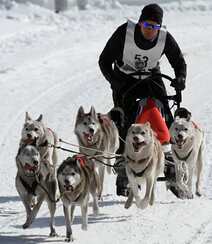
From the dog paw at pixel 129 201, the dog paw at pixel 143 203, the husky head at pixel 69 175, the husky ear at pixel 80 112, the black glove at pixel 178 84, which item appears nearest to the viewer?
the husky head at pixel 69 175

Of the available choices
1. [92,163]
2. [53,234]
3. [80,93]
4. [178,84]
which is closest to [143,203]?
[92,163]

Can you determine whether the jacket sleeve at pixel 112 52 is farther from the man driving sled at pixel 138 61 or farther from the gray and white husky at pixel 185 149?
the gray and white husky at pixel 185 149

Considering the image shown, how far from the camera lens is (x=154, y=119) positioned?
7148 mm

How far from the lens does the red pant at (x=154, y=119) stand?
23.4ft

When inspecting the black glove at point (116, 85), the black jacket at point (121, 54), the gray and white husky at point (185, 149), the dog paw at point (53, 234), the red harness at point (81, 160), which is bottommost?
the dog paw at point (53, 234)

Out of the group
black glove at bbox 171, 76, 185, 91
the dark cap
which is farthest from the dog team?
the dark cap

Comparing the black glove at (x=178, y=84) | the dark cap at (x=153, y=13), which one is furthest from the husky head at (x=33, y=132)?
the dark cap at (x=153, y=13)

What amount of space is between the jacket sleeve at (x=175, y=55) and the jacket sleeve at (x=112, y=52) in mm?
437

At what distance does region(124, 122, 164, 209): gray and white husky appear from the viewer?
21.6 ft

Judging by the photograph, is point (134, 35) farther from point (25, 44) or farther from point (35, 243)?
point (25, 44)

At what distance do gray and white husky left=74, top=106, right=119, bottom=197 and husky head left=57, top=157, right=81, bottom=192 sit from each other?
1.39 metres

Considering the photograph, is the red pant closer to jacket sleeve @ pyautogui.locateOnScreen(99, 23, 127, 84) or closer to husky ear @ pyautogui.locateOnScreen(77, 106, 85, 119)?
jacket sleeve @ pyautogui.locateOnScreen(99, 23, 127, 84)

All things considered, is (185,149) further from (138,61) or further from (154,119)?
(138,61)

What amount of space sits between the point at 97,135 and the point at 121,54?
0.83m
